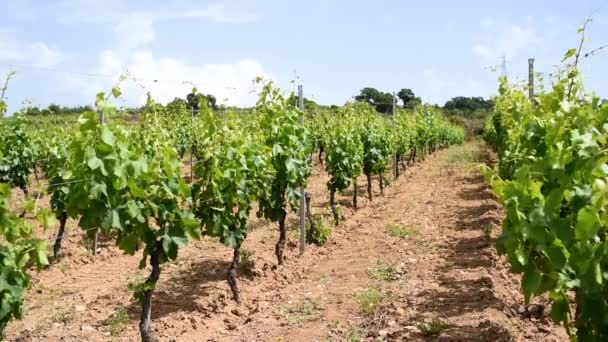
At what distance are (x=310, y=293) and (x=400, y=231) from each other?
359 cm

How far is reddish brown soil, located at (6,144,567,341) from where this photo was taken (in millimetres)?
6125

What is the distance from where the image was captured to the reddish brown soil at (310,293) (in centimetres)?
612

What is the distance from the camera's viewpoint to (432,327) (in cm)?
574

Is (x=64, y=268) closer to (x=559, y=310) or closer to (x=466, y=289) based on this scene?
(x=466, y=289)

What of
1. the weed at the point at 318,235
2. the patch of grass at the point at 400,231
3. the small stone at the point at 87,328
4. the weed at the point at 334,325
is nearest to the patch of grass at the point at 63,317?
the small stone at the point at 87,328

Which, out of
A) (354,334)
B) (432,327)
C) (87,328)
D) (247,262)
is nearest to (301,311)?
(354,334)

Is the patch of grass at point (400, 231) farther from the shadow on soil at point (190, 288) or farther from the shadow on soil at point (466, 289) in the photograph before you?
the shadow on soil at point (190, 288)

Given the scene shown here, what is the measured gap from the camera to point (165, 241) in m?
5.32

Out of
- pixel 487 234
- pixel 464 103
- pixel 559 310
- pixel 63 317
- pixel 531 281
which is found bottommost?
pixel 63 317

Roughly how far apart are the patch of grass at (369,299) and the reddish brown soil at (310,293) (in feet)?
0.16

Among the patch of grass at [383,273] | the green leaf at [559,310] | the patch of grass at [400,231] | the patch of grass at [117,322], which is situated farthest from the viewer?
the patch of grass at [400,231]

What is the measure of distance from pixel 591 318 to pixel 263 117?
21.2ft

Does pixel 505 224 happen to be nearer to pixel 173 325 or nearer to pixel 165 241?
pixel 165 241

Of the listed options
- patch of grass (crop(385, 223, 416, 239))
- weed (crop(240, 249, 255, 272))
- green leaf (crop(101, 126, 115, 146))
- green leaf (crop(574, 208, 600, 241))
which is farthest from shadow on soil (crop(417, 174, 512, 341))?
green leaf (crop(101, 126, 115, 146))
